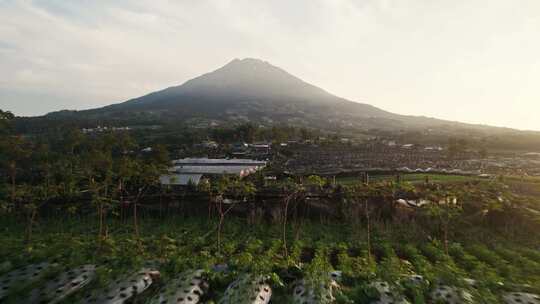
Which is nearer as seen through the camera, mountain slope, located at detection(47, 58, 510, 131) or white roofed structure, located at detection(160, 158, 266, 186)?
white roofed structure, located at detection(160, 158, 266, 186)

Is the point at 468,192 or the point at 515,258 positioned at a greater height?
the point at 468,192

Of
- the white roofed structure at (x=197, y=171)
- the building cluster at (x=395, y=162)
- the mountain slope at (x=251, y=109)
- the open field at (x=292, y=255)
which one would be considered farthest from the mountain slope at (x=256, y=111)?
the open field at (x=292, y=255)

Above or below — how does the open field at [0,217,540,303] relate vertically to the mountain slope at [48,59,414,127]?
below

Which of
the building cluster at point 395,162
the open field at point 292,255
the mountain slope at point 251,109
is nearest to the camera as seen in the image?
the open field at point 292,255

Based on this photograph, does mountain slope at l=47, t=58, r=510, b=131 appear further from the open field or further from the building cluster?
the open field

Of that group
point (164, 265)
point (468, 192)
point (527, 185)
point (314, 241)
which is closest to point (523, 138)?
point (527, 185)

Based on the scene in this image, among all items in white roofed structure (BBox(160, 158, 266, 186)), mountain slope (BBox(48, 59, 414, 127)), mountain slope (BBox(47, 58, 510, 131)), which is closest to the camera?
white roofed structure (BBox(160, 158, 266, 186))

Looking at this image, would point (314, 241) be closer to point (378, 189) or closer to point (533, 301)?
point (378, 189)

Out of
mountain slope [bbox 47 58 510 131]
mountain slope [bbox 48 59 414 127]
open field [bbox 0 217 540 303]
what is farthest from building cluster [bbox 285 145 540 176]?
mountain slope [bbox 48 59 414 127]

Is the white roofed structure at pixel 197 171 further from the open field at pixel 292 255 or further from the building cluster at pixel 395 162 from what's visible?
the open field at pixel 292 255

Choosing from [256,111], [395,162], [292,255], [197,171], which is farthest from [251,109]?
[292,255]

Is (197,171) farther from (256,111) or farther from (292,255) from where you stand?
(256,111)
